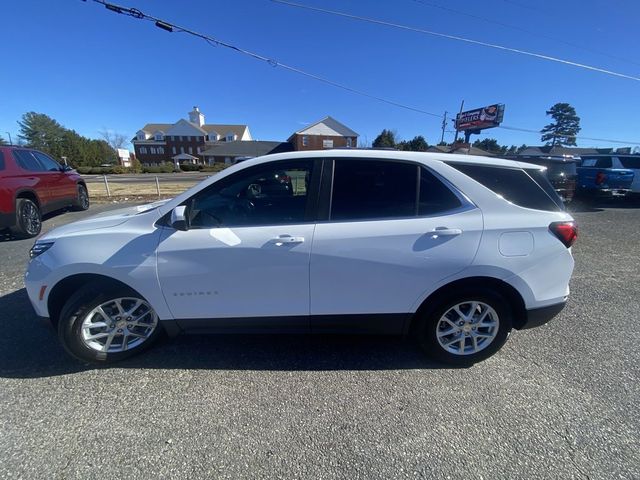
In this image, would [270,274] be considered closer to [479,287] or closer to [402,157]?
[402,157]

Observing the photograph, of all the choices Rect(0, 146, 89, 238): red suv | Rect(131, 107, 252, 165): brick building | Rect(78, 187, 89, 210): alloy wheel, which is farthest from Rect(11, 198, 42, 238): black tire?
Rect(131, 107, 252, 165): brick building

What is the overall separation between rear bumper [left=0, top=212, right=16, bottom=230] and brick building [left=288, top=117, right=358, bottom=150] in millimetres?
43751

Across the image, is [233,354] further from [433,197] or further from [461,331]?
[433,197]

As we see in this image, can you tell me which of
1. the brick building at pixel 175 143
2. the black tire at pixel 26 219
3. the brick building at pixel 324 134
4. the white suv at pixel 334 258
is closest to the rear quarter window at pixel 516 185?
the white suv at pixel 334 258

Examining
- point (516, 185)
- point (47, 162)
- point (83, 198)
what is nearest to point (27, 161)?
point (47, 162)

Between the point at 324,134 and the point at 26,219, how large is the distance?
45.8 meters

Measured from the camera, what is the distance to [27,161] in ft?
20.4

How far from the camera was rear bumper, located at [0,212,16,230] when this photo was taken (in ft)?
17.6

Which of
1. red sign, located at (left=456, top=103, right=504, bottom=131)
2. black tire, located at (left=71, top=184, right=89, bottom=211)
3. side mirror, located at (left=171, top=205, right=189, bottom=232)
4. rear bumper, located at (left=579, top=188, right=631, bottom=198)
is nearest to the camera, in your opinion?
side mirror, located at (left=171, top=205, right=189, bottom=232)

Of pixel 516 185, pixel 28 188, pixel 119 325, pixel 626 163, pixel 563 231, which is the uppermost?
pixel 626 163

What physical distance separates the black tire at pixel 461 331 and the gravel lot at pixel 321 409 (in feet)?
0.33

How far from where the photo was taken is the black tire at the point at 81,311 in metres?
2.24

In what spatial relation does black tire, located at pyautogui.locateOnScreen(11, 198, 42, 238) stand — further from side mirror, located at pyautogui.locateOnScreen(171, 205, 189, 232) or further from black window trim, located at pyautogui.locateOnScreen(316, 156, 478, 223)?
black window trim, located at pyautogui.locateOnScreen(316, 156, 478, 223)

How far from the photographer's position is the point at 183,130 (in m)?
72.1
